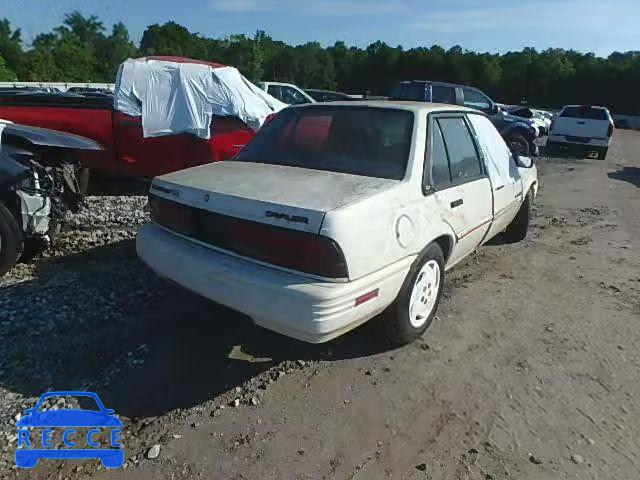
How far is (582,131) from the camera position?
16.4 metres

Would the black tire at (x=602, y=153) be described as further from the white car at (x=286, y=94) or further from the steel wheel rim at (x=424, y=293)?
the steel wheel rim at (x=424, y=293)

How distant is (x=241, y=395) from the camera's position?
2.88 m

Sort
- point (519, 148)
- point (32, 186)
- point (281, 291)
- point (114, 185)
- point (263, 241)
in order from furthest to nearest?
point (519, 148), point (114, 185), point (32, 186), point (263, 241), point (281, 291)

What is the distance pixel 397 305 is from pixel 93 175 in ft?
19.0

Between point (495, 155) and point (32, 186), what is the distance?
397 centimetres

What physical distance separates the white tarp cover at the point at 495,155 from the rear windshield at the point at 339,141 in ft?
3.65

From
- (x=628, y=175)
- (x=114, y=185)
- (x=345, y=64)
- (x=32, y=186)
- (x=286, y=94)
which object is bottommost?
(x=628, y=175)

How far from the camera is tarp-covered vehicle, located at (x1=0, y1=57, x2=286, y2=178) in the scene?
6742 millimetres

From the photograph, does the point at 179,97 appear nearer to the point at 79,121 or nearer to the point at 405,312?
the point at 79,121

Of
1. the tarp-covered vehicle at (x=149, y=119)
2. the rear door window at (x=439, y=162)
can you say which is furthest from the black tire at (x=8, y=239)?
the rear door window at (x=439, y=162)

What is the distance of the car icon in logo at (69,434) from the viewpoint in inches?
93.0

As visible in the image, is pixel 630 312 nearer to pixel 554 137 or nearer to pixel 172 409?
pixel 172 409

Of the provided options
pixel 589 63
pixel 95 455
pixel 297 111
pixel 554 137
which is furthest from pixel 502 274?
pixel 589 63

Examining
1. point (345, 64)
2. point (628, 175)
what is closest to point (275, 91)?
point (628, 175)
